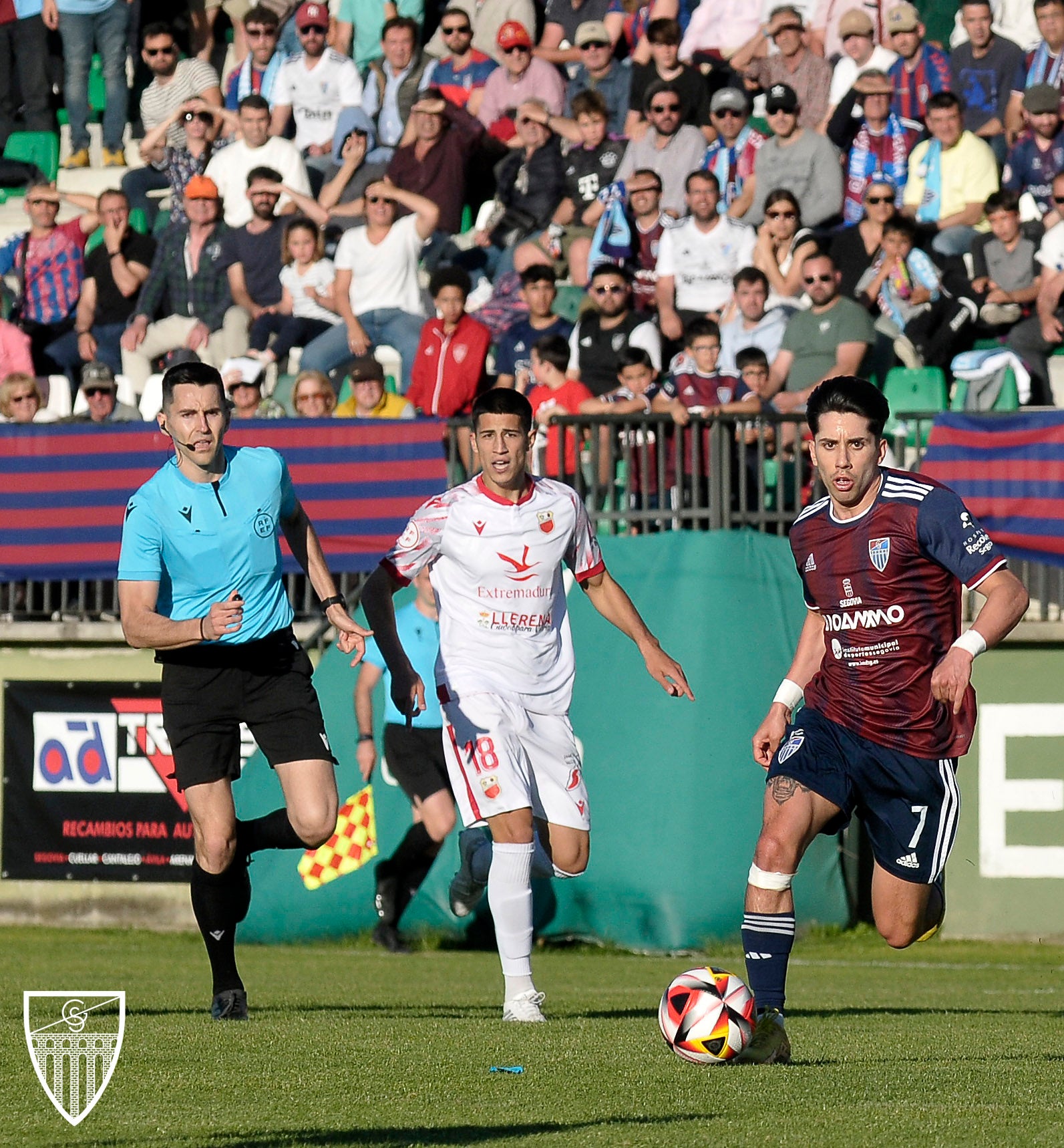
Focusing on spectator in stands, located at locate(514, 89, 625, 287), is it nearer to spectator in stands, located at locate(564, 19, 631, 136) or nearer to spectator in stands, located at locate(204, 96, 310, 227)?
spectator in stands, located at locate(564, 19, 631, 136)

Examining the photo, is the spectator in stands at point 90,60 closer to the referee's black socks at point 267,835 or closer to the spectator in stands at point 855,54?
the spectator in stands at point 855,54

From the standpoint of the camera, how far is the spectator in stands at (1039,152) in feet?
50.8

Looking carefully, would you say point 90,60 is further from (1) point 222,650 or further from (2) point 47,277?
(1) point 222,650

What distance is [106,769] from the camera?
15242 millimetres

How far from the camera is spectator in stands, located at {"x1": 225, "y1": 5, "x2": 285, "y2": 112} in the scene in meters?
20.1

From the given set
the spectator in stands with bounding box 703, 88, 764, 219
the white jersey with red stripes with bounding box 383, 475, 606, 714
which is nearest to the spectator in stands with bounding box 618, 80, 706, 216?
the spectator in stands with bounding box 703, 88, 764, 219

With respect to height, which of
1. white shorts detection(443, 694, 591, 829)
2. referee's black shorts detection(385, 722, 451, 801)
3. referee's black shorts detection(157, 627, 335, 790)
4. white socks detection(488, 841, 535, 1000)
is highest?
referee's black shorts detection(157, 627, 335, 790)

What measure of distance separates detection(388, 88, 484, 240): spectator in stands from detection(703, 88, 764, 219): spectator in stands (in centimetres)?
226

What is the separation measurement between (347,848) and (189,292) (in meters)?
6.10

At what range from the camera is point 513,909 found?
8.08 m

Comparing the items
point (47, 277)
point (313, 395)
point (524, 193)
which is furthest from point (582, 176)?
point (47, 277)

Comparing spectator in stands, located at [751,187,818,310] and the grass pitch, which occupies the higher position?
spectator in stands, located at [751,187,818,310]

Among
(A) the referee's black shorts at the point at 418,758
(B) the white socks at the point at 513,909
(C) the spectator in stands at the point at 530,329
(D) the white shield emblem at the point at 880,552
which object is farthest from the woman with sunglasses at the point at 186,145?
(D) the white shield emblem at the point at 880,552

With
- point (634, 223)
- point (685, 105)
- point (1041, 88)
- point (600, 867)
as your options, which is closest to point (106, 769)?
→ point (600, 867)
